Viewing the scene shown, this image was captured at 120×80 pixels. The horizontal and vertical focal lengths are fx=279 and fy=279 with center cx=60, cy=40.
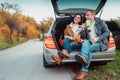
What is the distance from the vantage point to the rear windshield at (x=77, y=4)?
7145mm

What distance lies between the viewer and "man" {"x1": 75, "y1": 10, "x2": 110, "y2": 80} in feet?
18.7

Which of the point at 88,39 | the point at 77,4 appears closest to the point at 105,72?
the point at 88,39

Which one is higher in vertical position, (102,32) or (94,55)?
(102,32)

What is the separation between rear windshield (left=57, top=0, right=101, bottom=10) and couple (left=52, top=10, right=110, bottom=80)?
2.47 ft

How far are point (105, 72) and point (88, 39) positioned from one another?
89 centimetres

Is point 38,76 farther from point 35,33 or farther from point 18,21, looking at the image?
point 35,33

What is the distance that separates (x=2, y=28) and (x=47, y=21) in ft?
103

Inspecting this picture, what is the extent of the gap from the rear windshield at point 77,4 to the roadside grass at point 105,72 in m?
1.53

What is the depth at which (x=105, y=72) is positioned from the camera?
21.1 ft

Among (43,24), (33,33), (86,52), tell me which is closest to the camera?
(86,52)

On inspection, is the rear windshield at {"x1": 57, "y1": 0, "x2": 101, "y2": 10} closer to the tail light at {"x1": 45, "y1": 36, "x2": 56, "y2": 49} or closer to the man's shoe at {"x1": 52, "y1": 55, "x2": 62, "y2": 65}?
the tail light at {"x1": 45, "y1": 36, "x2": 56, "y2": 49}

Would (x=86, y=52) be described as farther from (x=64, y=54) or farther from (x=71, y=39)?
(x=71, y=39)

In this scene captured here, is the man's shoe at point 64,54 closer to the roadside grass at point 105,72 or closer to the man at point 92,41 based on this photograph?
the man at point 92,41

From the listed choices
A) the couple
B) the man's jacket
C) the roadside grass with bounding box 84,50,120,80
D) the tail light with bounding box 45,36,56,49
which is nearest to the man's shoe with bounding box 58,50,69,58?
the couple
